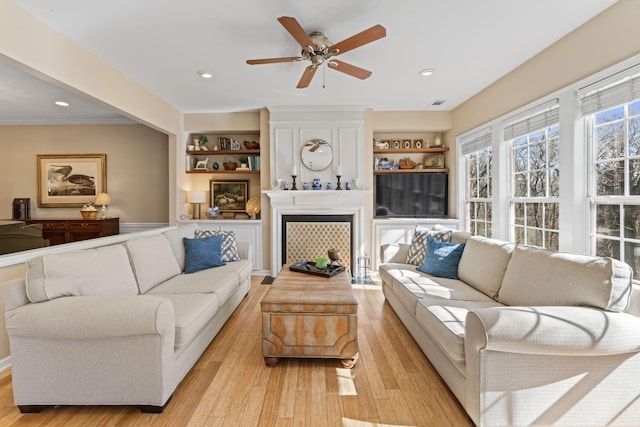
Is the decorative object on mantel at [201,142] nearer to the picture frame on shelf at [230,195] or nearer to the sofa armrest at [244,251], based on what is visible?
the picture frame on shelf at [230,195]

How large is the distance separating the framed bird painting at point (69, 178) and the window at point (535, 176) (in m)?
6.33

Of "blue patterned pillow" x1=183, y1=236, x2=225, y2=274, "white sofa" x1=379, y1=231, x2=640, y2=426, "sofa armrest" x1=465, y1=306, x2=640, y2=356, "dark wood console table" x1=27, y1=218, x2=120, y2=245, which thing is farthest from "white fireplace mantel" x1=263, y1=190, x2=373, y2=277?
"sofa armrest" x1=465, y1=306, x2=640, y2=356

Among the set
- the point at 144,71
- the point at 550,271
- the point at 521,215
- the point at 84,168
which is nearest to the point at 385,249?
the point at 521,215

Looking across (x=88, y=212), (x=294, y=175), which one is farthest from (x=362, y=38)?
(x=88, y=212)

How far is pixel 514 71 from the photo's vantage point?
11.1ft

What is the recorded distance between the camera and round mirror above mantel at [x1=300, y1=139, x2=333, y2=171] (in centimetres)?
486

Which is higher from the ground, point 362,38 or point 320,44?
point 320,44

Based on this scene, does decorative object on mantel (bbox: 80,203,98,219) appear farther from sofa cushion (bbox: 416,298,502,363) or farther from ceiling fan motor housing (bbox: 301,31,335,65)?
sofa cushion (bbox: 416,298,502,363)

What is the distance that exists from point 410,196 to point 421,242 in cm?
172

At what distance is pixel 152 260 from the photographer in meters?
2.79

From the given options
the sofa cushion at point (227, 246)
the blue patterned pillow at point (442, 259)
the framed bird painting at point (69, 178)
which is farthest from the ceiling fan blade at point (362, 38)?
the framed bird painting at point (69, 178)

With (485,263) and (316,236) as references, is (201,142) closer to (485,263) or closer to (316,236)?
(316,236)

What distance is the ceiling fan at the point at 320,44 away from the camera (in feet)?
7.18

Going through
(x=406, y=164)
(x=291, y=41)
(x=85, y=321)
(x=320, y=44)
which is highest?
(x=291, y=41)
